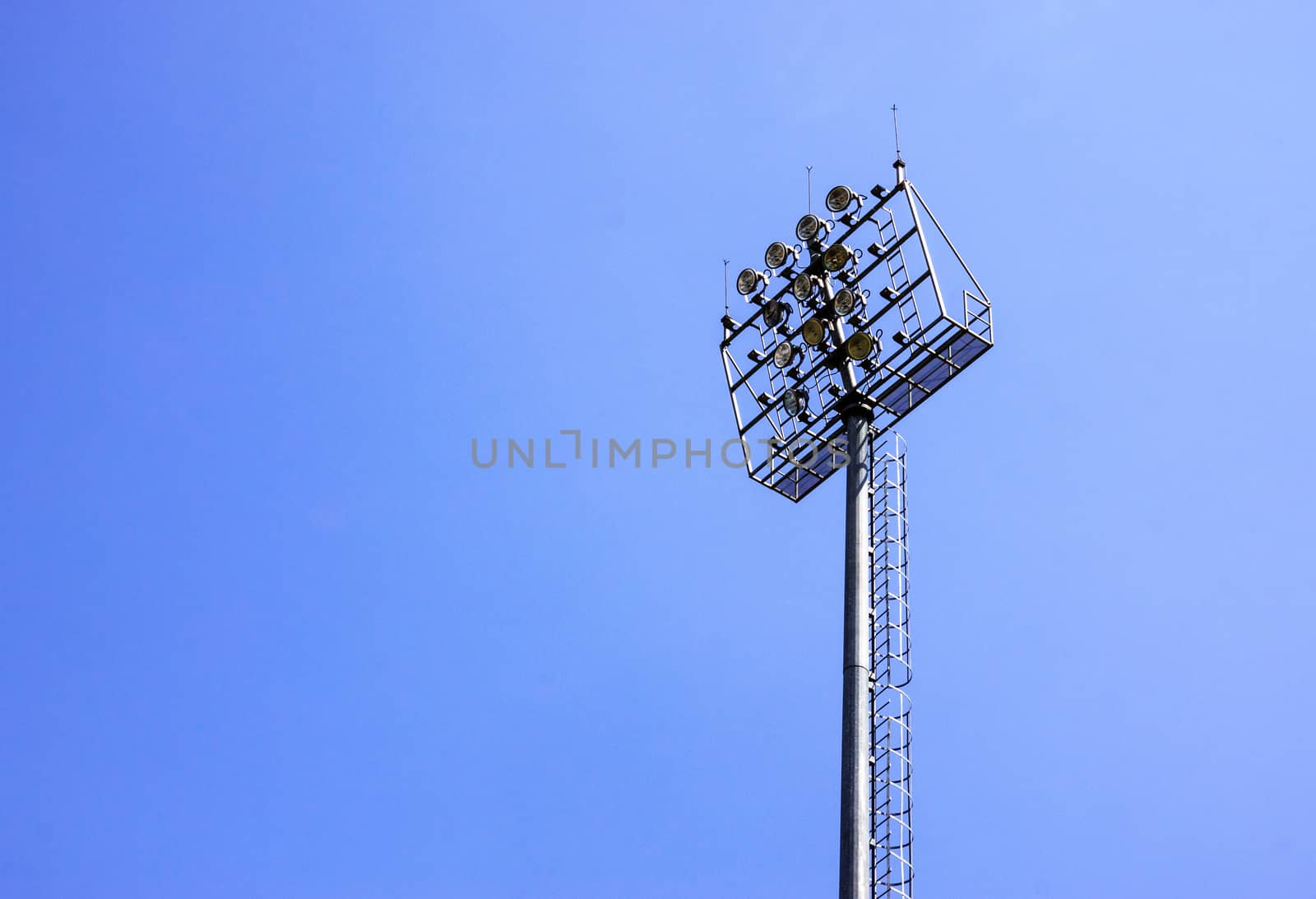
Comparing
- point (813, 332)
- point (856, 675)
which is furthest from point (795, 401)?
point (856, 675)

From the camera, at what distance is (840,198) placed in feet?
98.7

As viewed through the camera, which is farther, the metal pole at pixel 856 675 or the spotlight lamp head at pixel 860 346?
the spotlight lamp head at pixel 860 346

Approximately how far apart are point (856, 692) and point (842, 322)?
7.15 metres

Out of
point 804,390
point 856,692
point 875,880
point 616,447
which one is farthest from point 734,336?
point 875,880

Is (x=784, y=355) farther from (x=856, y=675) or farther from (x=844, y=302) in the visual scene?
(x=856, y=675)

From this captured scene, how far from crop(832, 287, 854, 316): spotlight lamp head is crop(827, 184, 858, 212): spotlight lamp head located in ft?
5.84

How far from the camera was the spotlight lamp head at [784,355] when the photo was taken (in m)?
29.7

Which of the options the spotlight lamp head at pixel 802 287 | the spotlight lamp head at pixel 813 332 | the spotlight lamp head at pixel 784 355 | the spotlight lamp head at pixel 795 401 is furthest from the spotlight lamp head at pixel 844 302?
the spotlight lamp head at pixel 795 401

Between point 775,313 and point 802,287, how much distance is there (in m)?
0.81

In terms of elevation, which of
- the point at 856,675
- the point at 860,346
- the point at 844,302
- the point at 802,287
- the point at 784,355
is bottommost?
the point at 856,675

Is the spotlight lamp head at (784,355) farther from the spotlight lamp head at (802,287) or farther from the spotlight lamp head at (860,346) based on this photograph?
the spotlight lamp head at (860,346)

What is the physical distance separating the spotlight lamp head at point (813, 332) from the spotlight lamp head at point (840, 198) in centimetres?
219

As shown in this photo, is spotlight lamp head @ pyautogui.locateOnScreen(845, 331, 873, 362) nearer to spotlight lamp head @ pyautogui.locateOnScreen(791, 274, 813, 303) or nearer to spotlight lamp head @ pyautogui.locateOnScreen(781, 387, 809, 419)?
spotlight lamp head @ pyautogui.locateOnScreen(781, 387, 809, 419)

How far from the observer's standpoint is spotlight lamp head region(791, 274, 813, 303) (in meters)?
29.8
